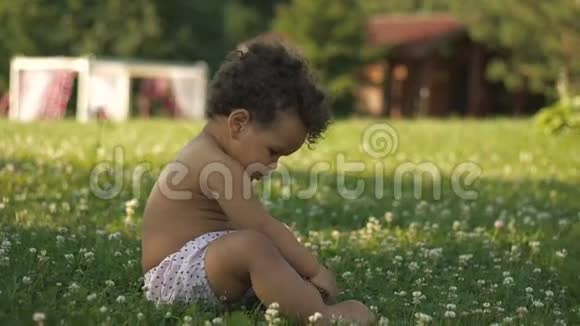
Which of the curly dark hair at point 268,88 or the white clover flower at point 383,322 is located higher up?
the curly dark hair at point 268,88

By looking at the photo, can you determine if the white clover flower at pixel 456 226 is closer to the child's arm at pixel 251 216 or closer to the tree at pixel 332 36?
the child's arm at pixel 251 216

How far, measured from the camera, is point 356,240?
554cm

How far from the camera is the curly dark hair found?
3.68m

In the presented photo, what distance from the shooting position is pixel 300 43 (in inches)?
1299

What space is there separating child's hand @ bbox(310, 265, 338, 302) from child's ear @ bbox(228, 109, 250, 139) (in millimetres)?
653

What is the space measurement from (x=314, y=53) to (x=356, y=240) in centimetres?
2772

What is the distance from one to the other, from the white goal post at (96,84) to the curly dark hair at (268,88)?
18.1 meters

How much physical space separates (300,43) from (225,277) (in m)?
29.8

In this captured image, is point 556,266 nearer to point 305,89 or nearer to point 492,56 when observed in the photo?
point 305,89

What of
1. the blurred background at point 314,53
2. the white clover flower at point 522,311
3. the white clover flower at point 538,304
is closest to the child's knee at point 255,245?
the white clover flower at point 522,311

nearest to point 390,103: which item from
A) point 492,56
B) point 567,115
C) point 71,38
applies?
point 492,56

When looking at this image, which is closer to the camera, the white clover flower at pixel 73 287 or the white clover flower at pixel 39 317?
the white clover flower at pixel 39 317

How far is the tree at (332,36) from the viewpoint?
32.7 meters

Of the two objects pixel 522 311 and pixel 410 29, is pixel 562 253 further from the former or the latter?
pixel 410 29
